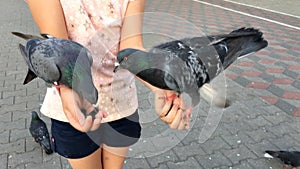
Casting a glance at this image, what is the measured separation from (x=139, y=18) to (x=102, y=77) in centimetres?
32

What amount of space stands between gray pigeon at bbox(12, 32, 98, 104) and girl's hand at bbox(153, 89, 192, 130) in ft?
0.87

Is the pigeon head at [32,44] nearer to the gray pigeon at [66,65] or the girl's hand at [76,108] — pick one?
the gray pigeon at [66,65]

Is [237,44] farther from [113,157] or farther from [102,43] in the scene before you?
[113,157]

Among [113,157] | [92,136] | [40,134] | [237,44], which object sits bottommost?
[40,134]

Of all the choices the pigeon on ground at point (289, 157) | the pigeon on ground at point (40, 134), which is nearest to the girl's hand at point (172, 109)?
the pigeon on ground at point (289, 157)

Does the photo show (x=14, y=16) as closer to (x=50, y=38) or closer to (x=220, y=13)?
(x=220, y=13)

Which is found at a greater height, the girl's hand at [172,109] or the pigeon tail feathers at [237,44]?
the pigeon tail feathers at [237,44]

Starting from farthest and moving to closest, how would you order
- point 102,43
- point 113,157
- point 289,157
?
1. point 289,157
2. point 113,157
3. point 102,43

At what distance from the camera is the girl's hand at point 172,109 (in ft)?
4.20

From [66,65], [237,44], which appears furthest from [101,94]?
[237,44]

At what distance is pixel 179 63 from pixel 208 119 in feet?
1.57

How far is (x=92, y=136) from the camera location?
1.59 metres

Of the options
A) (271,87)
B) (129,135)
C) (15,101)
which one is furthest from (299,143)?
(15,101)

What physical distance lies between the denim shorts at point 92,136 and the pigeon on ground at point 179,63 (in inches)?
15.4
